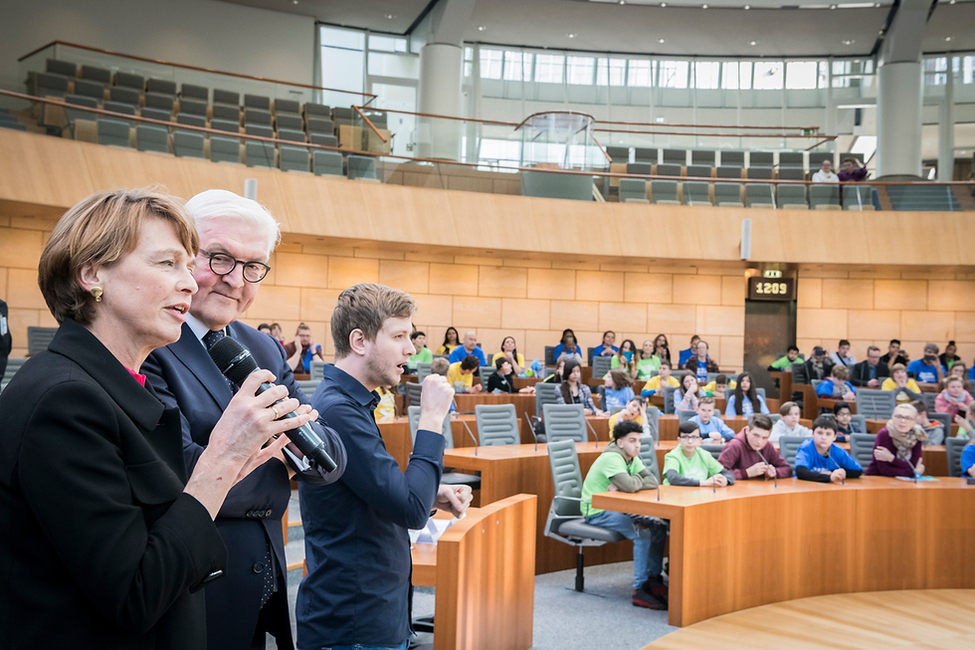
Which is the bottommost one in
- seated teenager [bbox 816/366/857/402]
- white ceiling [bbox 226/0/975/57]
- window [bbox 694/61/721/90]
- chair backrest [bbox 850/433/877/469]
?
chair backrest [bbox 850/433/877/469]

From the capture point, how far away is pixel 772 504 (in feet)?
15.7

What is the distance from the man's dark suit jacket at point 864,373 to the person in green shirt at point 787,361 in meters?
0.86

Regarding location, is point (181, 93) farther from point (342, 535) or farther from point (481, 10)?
point (342, 535)

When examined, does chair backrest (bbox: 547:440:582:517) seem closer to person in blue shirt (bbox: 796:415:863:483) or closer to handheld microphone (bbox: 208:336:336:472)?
person in blue shirt (bbox: 796:415:863:483)

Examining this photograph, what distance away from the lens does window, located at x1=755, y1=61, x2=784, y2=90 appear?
1788cm

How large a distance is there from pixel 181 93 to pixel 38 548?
11.6m

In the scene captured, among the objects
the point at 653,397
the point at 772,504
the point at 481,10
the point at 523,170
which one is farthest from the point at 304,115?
the point at 772,504

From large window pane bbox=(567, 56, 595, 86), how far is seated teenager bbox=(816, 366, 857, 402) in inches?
401

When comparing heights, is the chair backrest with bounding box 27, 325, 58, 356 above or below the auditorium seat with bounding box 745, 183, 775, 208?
below

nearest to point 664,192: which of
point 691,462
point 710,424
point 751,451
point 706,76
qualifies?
point 710,424

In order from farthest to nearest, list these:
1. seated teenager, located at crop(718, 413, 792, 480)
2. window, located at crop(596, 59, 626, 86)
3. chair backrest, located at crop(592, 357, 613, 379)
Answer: window, located at crop(596, 59, 626, 86)
chair backrest, located at crop(592, 357, 613, 379)
seated teenager, located at crop(718, 413, 792, 480)

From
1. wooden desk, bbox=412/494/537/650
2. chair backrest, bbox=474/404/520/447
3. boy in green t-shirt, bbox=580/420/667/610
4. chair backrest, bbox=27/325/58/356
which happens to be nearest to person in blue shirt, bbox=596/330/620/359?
chair backrest, bbox=474/404/520/447

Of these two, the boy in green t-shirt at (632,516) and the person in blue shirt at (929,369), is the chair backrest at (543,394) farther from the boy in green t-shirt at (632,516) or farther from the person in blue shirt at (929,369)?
the person in blue shirt at (929,369)

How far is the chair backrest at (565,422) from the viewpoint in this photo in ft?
22.7
